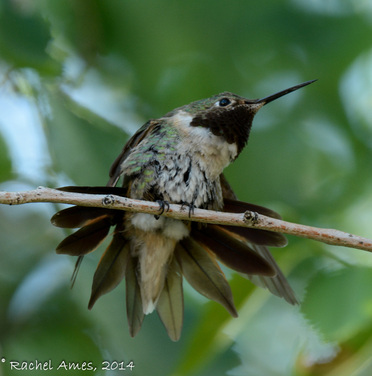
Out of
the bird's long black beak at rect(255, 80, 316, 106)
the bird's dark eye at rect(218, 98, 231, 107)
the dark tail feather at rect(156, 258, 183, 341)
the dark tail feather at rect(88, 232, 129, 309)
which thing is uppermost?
the bird's dark eye at rect(218, 98, 231, 107)

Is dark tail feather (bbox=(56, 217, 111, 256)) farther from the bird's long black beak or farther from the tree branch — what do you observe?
the bird's long black beak

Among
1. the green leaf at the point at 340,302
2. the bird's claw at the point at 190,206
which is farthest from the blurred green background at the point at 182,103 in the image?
the bird's claw at the point at 190,206

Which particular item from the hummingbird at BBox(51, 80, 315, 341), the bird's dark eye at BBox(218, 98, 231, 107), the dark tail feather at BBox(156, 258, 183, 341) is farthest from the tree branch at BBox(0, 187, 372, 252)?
the bird's dark eye at BBox(218, 98, 231, 107)

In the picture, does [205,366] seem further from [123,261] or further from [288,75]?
[288,75]

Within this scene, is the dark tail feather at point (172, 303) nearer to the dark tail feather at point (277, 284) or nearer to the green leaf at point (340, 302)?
the dark tail feather at point (277, 284)

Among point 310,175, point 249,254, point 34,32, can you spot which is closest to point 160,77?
point 34,32
